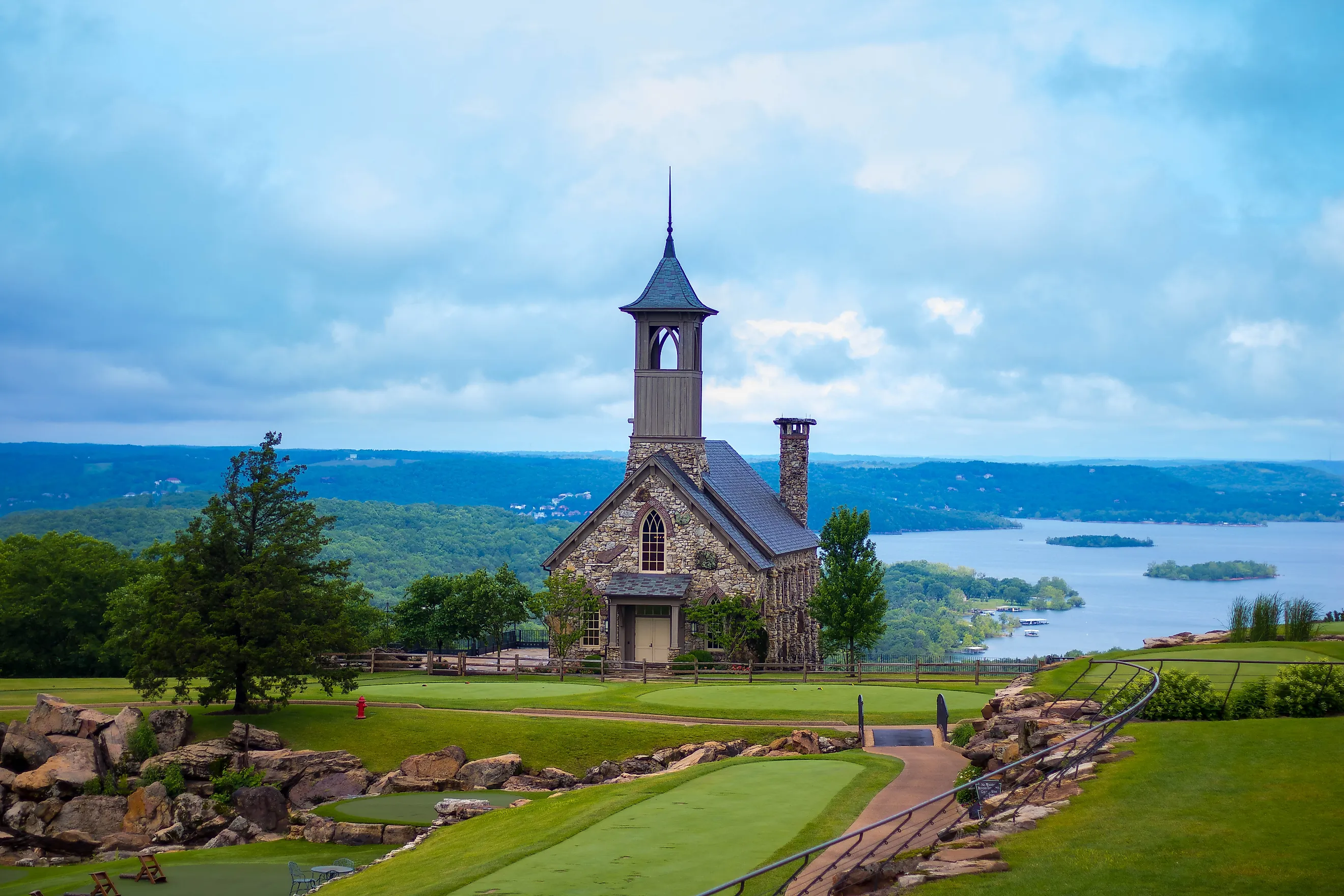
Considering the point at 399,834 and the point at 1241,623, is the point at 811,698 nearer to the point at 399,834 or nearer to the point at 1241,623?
the point at 1241,623

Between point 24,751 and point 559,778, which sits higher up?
point 24,751

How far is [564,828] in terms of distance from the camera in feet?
63.4

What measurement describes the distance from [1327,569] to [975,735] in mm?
106432

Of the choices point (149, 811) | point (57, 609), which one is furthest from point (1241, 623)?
point (57, 609)

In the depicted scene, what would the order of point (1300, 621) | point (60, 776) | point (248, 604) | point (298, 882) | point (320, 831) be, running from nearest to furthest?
point (298, 882), point (320, 831), point (60, 776), point (1300, 621), point (248, 604)

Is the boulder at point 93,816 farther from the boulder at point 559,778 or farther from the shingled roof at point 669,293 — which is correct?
the shingled roof at point 669,293

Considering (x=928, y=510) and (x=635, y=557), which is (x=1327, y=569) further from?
(x=635, y=557)

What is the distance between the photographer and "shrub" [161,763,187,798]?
29125mm

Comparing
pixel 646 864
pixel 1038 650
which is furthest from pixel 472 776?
pixel 1038 650

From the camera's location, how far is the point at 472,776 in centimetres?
2931

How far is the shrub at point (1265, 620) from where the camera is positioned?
2977cm

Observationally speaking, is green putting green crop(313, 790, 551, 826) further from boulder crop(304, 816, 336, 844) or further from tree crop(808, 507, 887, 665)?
tree crop(808, 507, 887, 665)

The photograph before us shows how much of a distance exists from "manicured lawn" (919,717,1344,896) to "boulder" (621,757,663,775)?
12682mm

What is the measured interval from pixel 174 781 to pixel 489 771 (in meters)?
7.56
